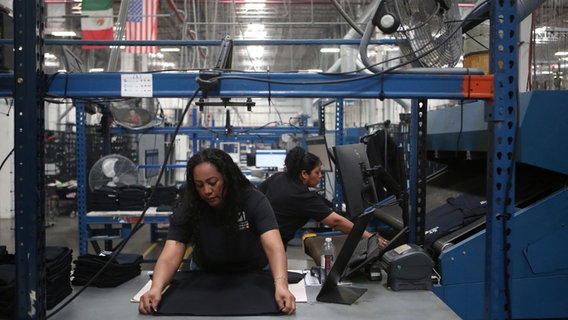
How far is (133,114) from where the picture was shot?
5793mm

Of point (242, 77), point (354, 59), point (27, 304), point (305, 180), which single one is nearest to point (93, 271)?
point (27, 304)

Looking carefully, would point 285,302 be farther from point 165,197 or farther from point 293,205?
point 165,197

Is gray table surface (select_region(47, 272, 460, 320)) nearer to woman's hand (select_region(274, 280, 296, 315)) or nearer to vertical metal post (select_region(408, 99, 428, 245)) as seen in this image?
woman's hand (select_region(274, 280, 296, 315))

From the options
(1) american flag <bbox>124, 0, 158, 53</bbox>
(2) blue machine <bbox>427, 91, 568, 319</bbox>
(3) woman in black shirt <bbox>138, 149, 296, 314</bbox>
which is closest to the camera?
(3) woman in black shirt <bbox>138, 149, 296, 314</bbox>

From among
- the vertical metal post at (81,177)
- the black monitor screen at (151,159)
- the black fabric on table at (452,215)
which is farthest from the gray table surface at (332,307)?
the black monitor screen at (151,159)

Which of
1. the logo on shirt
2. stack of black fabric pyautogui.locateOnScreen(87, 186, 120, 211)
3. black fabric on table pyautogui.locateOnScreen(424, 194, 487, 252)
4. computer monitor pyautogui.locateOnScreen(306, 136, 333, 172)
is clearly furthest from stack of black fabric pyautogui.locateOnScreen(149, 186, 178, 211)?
the logo on shirt

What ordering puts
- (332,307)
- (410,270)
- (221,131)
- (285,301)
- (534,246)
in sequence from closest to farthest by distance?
(285,301) → (332,307) → (410,270) → (534,246) → (221,131)

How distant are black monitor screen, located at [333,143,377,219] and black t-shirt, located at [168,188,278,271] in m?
0.43

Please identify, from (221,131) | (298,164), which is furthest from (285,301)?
(221,131)

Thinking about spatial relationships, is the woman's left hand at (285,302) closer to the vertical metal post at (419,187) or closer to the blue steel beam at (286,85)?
the blue steel beam at (286,85)

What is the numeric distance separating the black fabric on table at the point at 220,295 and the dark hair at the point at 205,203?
25 cm

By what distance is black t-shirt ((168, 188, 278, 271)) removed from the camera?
232 centimetres

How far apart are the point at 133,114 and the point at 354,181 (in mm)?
4349

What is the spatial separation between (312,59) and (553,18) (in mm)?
12477
